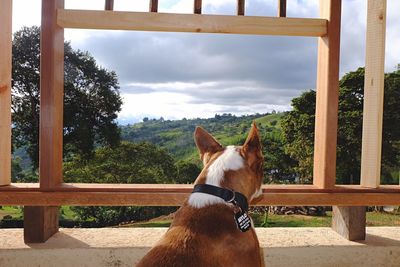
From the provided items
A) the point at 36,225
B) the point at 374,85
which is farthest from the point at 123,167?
the point at 374,85

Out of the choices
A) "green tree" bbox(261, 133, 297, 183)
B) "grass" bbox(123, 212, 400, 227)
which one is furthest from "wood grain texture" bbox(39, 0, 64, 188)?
"green tree" bbox(261, 133, 297, 183)

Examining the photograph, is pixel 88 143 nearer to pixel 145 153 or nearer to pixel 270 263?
pixel 145 153

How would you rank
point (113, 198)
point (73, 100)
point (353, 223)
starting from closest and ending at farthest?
point (113, 198)
point (353, 223)
point (73, 100)

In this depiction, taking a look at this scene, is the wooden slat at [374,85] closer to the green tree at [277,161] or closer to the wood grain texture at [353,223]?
the wood grain texture at [353,223]

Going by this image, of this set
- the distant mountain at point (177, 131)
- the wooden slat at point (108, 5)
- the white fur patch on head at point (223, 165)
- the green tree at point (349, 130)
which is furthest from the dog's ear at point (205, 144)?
the green tree at point (349, 130)

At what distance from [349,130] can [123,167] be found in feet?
41.0

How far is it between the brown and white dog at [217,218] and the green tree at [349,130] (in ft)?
48.7

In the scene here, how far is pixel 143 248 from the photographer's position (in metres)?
3.25

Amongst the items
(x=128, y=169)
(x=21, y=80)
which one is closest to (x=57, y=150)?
(x=21, y=80)

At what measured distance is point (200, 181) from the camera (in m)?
2.25

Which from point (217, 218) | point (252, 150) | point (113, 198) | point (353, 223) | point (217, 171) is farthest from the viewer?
point (353, 223)

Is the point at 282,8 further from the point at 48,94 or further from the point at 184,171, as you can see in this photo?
the point at 184,171

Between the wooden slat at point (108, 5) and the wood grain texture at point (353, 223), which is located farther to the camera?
the wood grain texture at point (353, 223)

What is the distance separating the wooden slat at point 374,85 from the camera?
3.33 metres
